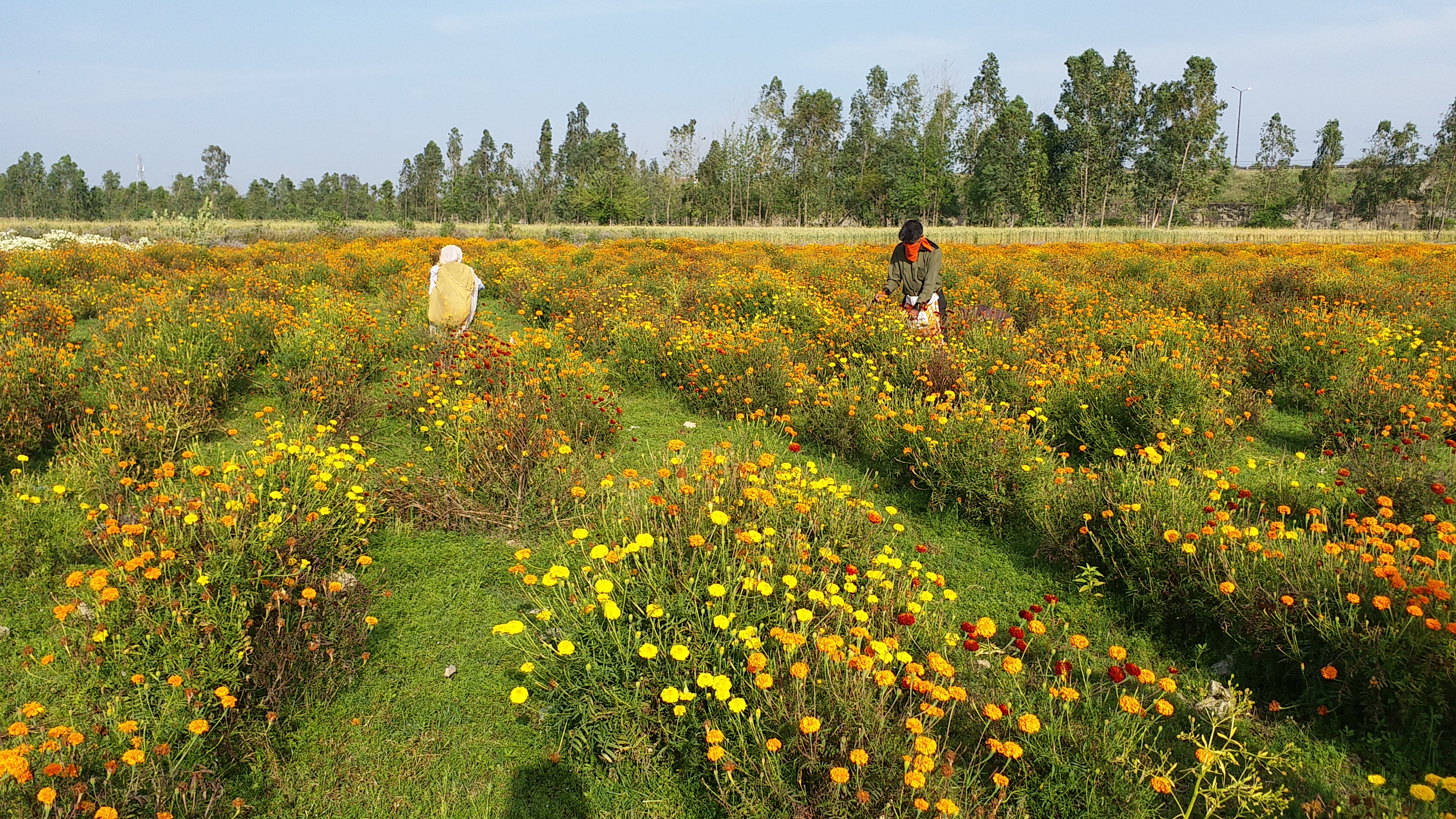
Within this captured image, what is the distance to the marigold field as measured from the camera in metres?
2.32

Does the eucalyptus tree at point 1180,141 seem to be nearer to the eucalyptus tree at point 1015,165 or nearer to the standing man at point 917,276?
the eucalyptus tree at point 1015,165

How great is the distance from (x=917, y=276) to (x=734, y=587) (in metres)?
5.45

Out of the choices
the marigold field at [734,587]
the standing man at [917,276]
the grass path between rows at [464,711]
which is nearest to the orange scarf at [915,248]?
the standing man at [917,276]

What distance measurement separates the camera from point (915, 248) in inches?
287

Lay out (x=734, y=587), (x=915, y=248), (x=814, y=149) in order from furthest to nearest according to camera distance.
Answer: (x=814, y=149) → (x=915, y=248) → (x=734, y=587)

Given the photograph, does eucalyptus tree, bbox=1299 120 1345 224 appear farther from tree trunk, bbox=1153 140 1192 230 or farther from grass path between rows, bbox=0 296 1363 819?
grass path between rows, bbox=0 296 1363 819

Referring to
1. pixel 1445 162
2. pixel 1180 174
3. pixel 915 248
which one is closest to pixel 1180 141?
pixel 1180 174

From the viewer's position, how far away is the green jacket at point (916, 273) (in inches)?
284

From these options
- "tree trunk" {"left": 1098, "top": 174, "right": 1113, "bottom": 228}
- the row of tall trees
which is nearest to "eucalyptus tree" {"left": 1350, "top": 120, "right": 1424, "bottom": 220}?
the row of tall trees

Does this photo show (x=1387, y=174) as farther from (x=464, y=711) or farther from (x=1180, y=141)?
(x=464, y=711)

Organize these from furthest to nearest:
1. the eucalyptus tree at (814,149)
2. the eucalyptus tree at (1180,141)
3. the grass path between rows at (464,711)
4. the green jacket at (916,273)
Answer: the eucalyptus tree at (814,149) < the eucalyptus tree at (1180,141) < the green jacket at (916,273) < the grass path between rows at (464,711)

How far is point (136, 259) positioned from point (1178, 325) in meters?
18.3

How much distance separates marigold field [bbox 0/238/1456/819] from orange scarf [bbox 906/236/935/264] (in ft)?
3.03

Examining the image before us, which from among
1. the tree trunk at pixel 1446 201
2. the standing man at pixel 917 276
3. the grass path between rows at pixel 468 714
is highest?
the tree trunk at pixel 1446 201
